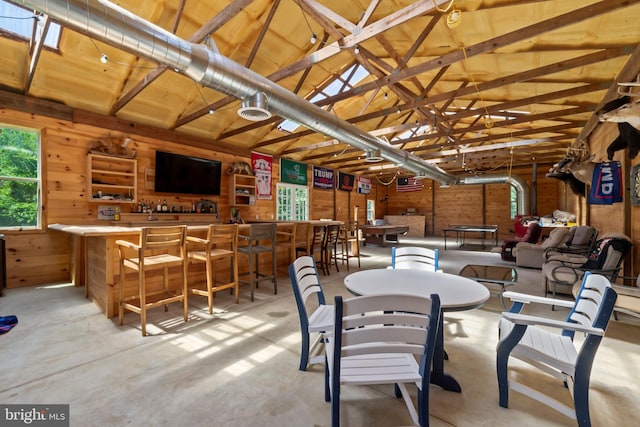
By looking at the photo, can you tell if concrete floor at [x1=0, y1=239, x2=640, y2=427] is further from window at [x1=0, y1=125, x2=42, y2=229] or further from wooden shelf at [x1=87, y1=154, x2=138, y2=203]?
wooden shelf at [x1=87, y1=154, x2=138, y2=203]

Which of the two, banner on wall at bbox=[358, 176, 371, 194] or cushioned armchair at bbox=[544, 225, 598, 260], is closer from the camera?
cushioned armchair at bbox=[544, 225, 598, 260]

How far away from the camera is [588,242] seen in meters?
4.90

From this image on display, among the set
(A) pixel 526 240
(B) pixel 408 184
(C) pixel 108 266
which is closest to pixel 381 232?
(A) pixel 526 240

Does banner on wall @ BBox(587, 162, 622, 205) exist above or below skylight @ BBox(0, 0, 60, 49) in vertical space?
below

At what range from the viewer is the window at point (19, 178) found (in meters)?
4.22

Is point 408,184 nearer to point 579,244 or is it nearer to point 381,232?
point 381,232

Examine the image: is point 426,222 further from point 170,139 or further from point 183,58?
point 183,58

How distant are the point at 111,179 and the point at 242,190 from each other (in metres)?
2.76

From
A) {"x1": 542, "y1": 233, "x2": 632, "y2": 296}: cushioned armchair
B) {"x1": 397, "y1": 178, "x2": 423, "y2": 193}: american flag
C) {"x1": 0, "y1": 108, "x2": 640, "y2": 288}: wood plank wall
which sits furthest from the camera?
{"x1": 397, "y1": 178, "x2": 423, "y2": 193}: american flag

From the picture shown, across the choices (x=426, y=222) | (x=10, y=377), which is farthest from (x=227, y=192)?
(x=426, y=222)

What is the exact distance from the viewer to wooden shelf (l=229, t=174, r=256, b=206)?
22.8 ft

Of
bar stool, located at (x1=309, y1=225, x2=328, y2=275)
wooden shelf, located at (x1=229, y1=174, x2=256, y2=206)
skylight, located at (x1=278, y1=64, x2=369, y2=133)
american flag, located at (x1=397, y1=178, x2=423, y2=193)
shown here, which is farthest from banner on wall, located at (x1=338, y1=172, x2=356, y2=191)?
bar stool, located at (x1=309, y1=225, x2=328, y2=275)

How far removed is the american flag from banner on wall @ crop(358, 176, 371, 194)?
56.6 inches

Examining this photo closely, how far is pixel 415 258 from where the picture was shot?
9.70ft
